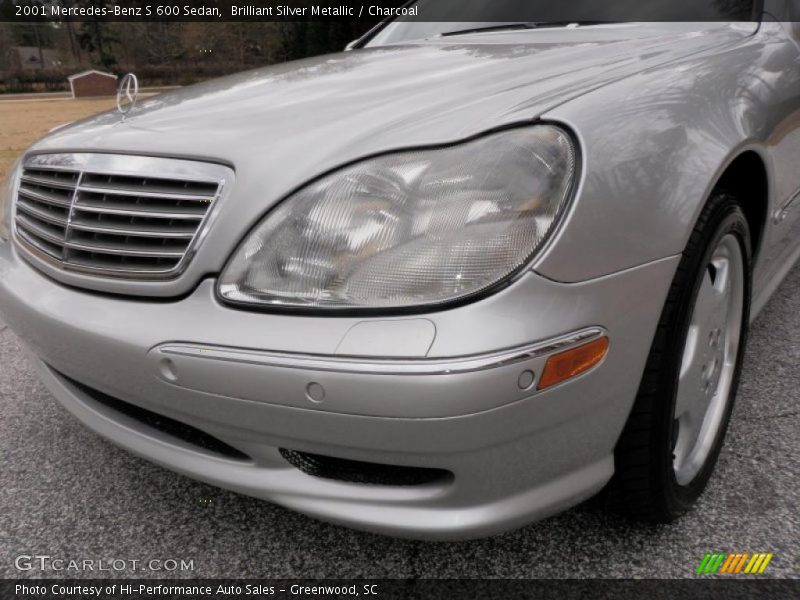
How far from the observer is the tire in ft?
4.09

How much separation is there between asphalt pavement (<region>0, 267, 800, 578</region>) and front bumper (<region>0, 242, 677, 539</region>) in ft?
0.95

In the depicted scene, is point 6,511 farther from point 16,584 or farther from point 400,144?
point 400,144

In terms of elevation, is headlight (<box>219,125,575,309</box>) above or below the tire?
above

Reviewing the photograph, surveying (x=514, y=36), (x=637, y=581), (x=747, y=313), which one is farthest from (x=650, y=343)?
(x=514, y=36)

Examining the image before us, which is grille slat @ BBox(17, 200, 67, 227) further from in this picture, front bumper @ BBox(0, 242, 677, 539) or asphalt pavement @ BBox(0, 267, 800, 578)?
asphalt pavement @ BBox(0, 267, 800, 578)

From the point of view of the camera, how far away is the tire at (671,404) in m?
1.25

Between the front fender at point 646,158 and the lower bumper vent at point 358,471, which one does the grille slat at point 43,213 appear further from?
the front fender at point 646,158

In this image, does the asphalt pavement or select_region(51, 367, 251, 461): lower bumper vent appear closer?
select_region(51, 367, 251, 461): lower bumper vent

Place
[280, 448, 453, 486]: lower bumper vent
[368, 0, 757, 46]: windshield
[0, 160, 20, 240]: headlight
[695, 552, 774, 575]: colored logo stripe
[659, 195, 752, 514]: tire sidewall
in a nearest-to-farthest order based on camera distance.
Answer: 1. [280, 448, 453, 486]: lower bumper vent
2. [659, 195, 752, 514]: tire sidewall
3. [695, 552, 774, 575]: colored logo stripe
4. [0, 160, 20, 240]: headlight
5. [368, 0, 757, 46]: windshield

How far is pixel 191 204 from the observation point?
47.8 inches

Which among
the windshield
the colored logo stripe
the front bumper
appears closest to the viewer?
the front bumper

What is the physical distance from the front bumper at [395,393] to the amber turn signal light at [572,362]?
0.02m

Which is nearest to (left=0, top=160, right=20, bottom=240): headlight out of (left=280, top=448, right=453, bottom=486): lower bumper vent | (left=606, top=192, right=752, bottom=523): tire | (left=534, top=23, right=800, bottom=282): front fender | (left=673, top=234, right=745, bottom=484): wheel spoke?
(left=280, top=448, right=453, bottom=486): lower bumper vent

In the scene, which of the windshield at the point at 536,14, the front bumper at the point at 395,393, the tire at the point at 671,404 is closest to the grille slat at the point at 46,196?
the front bumper at the point at 395,393
